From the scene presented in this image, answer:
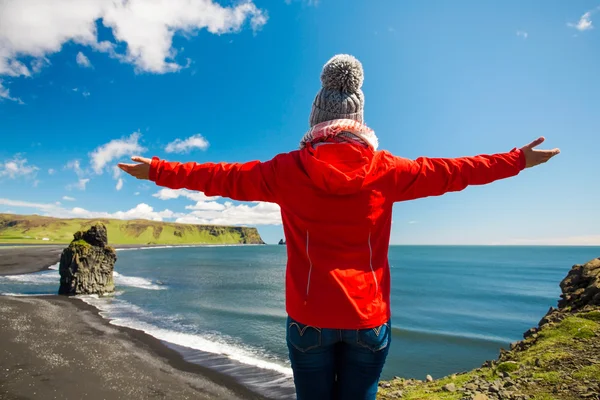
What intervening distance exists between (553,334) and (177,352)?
12444mm

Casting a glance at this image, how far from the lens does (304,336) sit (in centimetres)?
194

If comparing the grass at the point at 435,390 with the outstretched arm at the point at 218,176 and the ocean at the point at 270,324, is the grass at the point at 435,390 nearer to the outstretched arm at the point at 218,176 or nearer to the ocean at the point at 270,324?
the ocean at the point at 270,324

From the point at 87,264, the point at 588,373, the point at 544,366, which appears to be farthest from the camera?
the point at 87,264

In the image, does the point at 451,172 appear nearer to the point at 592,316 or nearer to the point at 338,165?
the point at 338,165

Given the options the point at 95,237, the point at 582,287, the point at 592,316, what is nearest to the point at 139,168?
the point at 592,316

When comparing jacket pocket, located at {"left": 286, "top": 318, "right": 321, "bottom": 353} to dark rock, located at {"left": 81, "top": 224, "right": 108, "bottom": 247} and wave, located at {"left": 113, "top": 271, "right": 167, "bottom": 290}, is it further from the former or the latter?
wave, located at {"left": 113, "top": 271, "right": 167, "bottom": 290}

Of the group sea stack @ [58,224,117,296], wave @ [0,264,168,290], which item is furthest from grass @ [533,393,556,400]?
wave @ [0,264,168,290]

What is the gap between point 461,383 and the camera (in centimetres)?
607

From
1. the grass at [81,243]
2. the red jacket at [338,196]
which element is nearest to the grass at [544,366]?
the red jacket at [338,196]

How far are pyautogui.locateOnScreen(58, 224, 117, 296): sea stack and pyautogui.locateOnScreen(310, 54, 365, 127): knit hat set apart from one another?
27960 mm

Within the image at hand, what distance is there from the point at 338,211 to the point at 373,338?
2.61 ft

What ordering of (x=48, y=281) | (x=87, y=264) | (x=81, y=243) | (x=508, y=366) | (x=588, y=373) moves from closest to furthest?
1. (x=588, y=373)
2. (x=508, y=366)
3. (x=81, y=243)
4. (x=87, y=264)
5. (x=48, y=281)

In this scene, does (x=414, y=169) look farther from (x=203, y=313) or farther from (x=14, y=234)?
(x=14, y=234)

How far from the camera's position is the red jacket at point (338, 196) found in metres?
1.90
